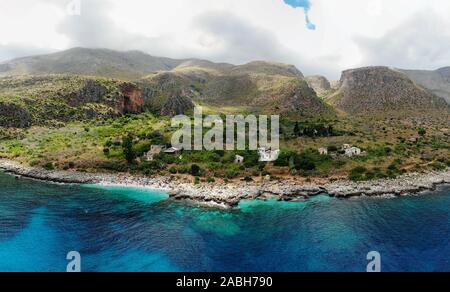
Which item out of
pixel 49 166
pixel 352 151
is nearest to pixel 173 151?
pixel 49 166

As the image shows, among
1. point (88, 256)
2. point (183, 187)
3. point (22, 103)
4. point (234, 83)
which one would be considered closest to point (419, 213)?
point (183, 187)

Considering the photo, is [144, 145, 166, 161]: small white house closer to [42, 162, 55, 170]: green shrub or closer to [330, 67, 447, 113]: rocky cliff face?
[42, 162, 55, 170]: green shrub

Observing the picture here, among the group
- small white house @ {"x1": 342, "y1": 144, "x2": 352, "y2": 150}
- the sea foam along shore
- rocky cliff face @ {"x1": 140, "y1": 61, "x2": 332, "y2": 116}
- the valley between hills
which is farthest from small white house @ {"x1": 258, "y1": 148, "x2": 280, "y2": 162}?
rocky cliff face @ {"x1": 140, "y1": 61, "x2": 332, "y2": 116}

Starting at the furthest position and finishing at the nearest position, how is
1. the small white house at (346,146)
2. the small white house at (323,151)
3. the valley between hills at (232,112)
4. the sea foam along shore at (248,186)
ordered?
the small white house at (346,146)
the small white house at (323,151)
the valley between hills at (232,112)
the sea foam along shore at (248,186)

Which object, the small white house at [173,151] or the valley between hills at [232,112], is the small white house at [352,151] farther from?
the small white house at [173,151]

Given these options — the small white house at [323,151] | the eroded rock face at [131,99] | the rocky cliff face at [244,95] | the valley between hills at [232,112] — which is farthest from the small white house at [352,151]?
the eroded rock face at [131,99]

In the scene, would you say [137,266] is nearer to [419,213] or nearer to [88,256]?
[88,256]

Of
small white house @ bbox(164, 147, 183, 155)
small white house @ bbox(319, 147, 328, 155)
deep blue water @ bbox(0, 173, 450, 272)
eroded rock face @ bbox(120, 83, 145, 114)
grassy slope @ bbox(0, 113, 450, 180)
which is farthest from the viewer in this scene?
eroded rock face @ bbox(120, 83, 145, 114)
